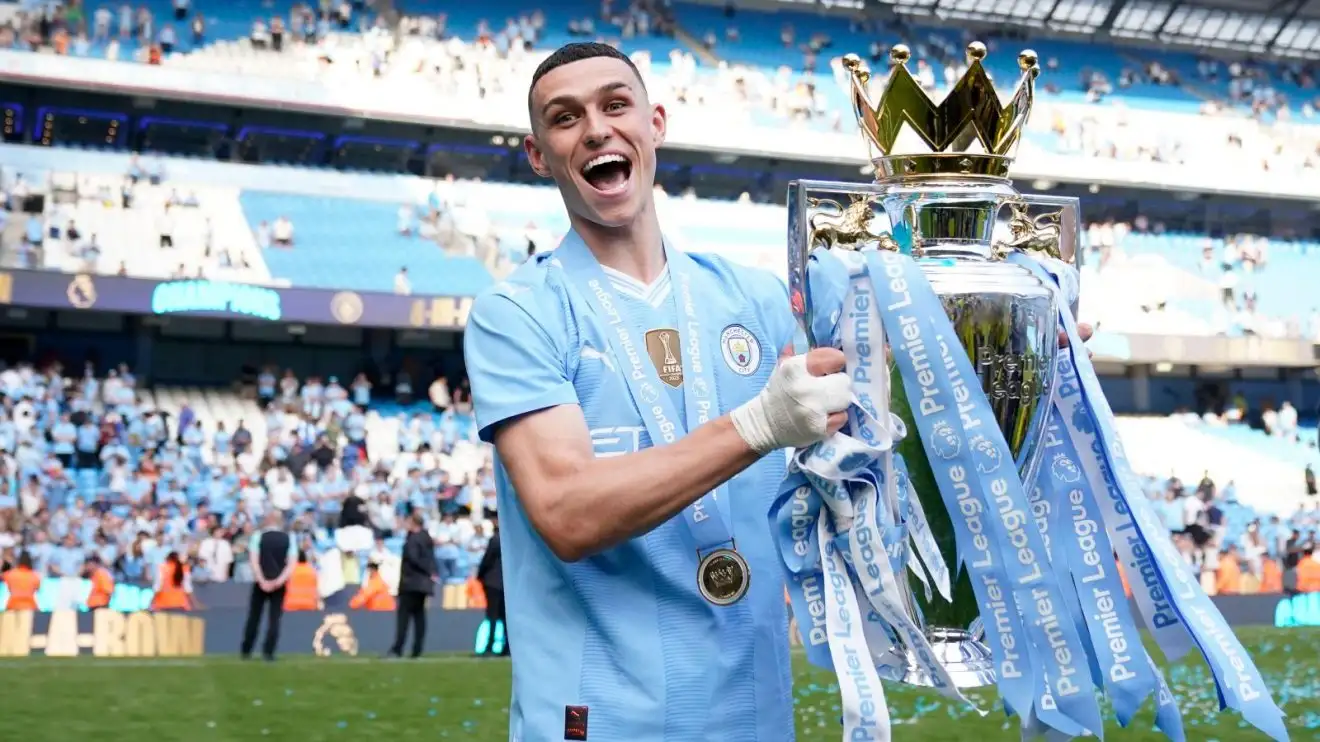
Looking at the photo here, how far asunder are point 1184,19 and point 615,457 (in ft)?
123

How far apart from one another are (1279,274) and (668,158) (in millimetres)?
13345

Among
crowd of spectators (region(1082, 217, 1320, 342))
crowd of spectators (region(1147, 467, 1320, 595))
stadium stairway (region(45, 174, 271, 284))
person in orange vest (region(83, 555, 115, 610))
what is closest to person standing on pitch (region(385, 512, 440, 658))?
person in orange vest (region(83, 555, 115, 610))

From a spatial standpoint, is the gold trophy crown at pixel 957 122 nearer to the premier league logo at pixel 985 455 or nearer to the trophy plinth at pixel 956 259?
the trophy plinth at pixel 956 259

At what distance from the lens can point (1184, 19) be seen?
3641cm

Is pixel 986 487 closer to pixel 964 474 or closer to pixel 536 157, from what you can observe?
pixel 964 474

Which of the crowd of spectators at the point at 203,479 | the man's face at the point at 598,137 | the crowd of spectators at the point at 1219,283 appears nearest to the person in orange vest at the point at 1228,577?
the crowd of spectators at the point at 203,479

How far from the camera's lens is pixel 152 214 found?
25484 mm

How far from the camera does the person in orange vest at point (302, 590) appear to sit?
15602 millimetres

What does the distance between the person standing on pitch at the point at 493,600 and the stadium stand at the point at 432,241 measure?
6.43ft

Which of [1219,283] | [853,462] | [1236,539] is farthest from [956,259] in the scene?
[1219,283]

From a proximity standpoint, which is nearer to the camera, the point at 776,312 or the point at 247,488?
the point at 776,312

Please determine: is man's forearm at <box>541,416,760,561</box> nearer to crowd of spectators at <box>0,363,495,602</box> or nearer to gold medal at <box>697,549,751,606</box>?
gold medal at <box>697,549,751,606</box>

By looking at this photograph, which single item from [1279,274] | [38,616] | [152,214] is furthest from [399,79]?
[1279,274]

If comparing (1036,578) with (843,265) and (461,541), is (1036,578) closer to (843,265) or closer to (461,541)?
(843,265)
